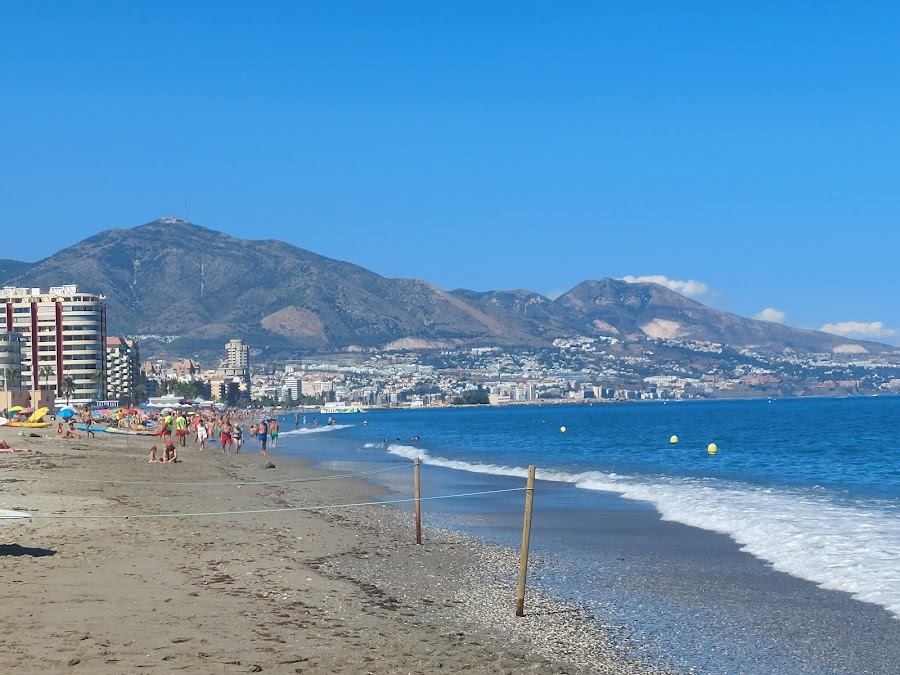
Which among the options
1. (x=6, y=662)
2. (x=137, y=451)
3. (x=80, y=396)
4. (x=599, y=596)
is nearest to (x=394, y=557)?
(x=599, y=596)

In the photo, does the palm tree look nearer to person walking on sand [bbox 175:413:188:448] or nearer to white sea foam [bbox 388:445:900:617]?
person walking on sand [bbox 175:413:188:448]

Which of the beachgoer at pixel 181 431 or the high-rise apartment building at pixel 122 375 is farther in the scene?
the high-rise apartment building at pixel 122 375


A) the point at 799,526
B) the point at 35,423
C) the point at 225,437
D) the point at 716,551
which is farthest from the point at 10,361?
the point at 716,551

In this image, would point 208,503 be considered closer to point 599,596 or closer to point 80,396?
point 599,596

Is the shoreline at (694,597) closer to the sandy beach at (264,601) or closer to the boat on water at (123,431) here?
the sandy beach at (264,601)

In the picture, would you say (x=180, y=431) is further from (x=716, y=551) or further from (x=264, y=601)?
(x=264, y=601)

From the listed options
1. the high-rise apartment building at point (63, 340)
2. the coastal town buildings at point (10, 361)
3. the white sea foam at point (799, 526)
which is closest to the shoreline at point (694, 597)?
the white sea foam at point (799, 526)

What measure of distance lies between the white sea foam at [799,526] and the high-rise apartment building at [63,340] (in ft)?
388

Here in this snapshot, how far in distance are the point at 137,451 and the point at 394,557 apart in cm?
3090

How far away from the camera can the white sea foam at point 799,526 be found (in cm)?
1284

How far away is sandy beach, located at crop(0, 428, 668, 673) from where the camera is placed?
7867mm

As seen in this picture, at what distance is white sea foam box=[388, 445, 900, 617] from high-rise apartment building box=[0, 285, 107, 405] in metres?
118

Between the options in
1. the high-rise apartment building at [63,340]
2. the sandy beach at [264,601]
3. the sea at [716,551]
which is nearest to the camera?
→ the sandy beach at [264,601]

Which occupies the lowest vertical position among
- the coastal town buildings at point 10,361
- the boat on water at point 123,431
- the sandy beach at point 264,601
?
the boat on water at point 123,431
